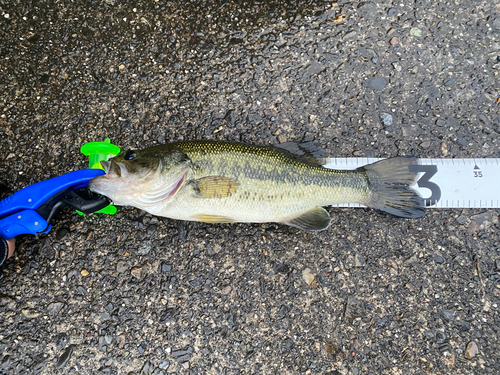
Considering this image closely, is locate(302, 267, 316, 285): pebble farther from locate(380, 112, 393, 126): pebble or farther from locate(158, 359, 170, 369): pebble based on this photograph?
locate(380, 112, 393, 126): pebble

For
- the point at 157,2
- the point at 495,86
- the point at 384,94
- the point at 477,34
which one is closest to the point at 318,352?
the point at 384,94

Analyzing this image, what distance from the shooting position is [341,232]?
2967 mm

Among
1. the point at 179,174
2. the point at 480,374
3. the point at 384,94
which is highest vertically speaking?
the point at 384,94

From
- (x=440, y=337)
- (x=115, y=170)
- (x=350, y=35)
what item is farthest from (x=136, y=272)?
(x=350, y=35)

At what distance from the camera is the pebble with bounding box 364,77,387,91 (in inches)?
128

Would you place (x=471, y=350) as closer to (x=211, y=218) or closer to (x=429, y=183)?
(x=429, y=183)

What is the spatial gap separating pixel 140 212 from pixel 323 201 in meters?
1.76

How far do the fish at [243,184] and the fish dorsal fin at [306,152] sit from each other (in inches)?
1.6

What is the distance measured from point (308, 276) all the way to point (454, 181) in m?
1.75

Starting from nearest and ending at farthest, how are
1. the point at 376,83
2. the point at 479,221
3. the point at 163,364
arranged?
the point at 163,364 → the point at 479,221 → the point at 376,83

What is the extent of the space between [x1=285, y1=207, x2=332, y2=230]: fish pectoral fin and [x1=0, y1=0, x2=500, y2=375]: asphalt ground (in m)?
0.29

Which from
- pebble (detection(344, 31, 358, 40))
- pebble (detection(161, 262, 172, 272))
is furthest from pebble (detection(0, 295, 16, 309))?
pebble (detection(344, 31, 358, 40))

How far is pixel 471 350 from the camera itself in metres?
2.73

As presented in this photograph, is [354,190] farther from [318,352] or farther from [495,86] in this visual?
A: [495,86]
